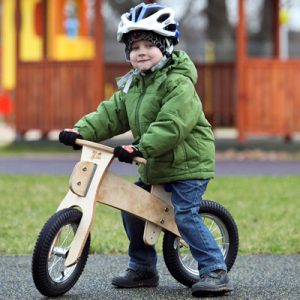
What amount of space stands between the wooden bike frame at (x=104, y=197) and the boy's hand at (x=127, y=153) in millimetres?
35

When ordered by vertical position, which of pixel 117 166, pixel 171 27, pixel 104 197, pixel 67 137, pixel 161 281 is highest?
pixel 171 27

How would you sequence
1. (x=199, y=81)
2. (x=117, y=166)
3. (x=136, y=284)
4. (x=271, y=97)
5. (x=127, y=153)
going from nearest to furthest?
(x=127, y=153) < (x=136, y=284) < (x=117, y=166) < (x=271, y=97) < (x=199, y=81)

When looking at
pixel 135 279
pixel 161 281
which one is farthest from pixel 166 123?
pixel 161 281

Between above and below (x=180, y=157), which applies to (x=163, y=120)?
above

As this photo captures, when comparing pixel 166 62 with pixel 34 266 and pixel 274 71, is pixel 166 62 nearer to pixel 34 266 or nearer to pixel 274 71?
pixel 34 266

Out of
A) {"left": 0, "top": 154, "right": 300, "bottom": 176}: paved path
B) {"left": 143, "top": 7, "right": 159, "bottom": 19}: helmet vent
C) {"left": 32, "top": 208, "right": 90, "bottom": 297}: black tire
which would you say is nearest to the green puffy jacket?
{"left": 143, "top": 7, "right": 159, "bottom": 19}: helmet vent

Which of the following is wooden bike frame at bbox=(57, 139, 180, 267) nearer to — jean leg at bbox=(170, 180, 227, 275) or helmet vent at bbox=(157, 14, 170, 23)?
jean leg at bbox=(170, 180, 227, 275)

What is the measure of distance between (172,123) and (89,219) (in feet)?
2.07

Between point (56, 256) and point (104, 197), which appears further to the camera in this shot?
point (104, 197)

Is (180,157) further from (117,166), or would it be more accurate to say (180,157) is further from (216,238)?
(117,166)

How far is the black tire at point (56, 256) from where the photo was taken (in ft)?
17.3

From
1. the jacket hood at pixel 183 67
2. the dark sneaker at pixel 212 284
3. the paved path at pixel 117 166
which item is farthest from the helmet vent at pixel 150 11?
the paved path at pixel 117 166

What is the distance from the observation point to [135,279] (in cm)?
592

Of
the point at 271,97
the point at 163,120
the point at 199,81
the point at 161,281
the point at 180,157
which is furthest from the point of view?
the point at 199,81
